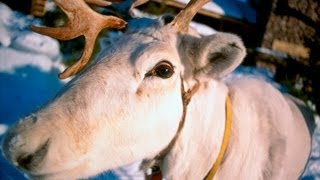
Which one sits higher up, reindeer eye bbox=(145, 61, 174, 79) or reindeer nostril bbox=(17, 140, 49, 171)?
reindeer eye bbox=(145, 61, 174, 79)

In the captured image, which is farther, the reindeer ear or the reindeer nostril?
the reindeer ear

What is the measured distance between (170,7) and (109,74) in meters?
8.88

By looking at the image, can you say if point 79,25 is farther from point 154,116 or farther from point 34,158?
point 34,158

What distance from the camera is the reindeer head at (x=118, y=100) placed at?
77.5 inches

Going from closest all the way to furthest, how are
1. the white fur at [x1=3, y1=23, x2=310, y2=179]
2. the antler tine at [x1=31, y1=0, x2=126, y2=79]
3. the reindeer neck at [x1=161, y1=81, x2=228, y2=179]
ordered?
the white fur at [x1=3, y1=23, x2=310, y2=179], the antler tine at [x1=31, y1=0, x2=126, y2=79], the reindeer neck at [x1=161, y1=81, x2=228, y2=179]

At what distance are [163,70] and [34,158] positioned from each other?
0.98 metres

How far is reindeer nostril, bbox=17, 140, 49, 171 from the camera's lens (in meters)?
1.90

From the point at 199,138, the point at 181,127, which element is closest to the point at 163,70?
Result: the point at 181,127

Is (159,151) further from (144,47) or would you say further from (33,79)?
(33,79)

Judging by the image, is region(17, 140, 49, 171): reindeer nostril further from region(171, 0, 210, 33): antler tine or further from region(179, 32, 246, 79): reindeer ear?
region(171, 0, 210, 33): antler tine

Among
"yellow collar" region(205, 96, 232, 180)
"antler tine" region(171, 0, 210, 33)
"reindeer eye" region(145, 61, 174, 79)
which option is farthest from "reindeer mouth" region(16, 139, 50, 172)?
"yellow collar" region(205, 96, 232, 180)

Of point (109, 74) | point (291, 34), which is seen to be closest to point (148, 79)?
point (109, 74)

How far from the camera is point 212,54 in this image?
2.61m

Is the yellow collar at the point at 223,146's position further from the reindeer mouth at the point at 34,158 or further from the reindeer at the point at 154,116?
the reindeer mouth at the point at 34,158
